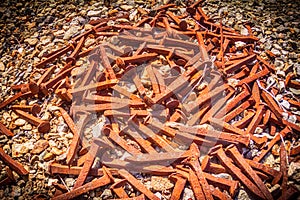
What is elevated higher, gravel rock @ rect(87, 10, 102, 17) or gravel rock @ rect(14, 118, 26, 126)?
gravel rock @ rect(87, 10, 102, 17)

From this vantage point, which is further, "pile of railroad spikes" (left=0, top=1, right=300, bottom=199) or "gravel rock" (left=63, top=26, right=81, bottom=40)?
"gravel rock" (left=63, top=26, right=81, bottom=40)

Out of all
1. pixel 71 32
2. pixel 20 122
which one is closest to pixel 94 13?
pixel 71 32

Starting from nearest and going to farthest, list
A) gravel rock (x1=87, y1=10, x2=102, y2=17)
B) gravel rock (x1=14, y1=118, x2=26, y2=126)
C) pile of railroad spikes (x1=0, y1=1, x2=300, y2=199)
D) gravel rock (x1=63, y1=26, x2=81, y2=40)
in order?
pile of railroad spikes (x1=0, y1=1, x2=300, y2=199) → gravel rock (x1=14, y1=118, x2=26, y2=126) → gravel rock (x1=63, y1=26, x2=81, y2=40) → gravel rock (x1=87, y1=10, x2=102, y2=17)

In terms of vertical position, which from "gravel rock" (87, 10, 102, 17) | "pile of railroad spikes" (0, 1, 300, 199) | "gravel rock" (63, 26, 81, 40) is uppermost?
"gravel rock" (87, 10, 102, 17)

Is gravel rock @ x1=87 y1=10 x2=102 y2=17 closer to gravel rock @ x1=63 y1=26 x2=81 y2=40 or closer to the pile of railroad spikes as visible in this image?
gravel rock @ x1=63 y1=26 x2=81 y2=40

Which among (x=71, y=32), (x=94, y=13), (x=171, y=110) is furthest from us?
(x=94, y=13)

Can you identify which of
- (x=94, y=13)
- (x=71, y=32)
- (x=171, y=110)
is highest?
(x=94, y=13)

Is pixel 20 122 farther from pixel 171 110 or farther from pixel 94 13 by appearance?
pixel 94 13

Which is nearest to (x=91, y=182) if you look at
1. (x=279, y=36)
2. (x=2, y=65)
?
(x=2, y=65)

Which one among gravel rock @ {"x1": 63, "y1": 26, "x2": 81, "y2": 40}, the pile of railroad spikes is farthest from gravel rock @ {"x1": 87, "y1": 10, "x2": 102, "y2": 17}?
the pile of railroad spikes

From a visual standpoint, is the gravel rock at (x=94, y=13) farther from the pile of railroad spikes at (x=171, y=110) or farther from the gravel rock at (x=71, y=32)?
the pile of railroad spikes at (x=171, y=110)

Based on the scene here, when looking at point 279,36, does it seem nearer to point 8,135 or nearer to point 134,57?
point 134,57

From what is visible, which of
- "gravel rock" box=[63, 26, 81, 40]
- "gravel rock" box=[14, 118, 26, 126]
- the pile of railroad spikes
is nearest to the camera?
the pile of railroad spikes
